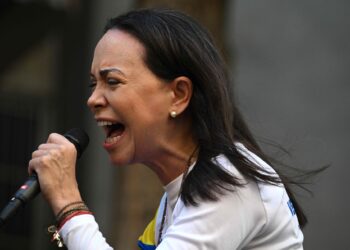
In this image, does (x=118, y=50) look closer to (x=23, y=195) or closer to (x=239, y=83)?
(x=23, y=195)

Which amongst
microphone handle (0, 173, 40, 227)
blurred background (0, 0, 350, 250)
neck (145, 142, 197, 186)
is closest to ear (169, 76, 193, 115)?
neck (145, 142, 197, 186)

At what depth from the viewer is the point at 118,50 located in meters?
3.28

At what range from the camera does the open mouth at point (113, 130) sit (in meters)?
3.30

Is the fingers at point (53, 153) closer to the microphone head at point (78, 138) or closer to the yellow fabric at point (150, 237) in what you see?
the microphone head at point (78, 138)

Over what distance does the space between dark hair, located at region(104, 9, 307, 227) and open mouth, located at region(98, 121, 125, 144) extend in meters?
0.22

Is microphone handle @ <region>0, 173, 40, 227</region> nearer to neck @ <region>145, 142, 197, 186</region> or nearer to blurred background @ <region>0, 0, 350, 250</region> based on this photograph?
neck @ <region>145, 142, 197, 186</region>

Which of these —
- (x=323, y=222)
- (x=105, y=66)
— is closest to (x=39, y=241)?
(x=323, y=222)

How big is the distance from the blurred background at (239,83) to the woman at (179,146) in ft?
18.6

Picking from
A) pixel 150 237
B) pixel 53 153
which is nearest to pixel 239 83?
pixel 150 237

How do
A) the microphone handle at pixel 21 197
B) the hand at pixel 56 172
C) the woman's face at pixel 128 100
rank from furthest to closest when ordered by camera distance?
the woman's face at pixel 128 100 → the hand at pixel 56 172 → the microphone handle at pixel 21 197

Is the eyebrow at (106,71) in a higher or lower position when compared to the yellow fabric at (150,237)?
higher

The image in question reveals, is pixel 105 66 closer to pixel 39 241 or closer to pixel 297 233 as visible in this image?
pixel 297 233

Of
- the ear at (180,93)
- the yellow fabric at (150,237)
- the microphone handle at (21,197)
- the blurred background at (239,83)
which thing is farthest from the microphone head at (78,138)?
the blurred background at (239,83)

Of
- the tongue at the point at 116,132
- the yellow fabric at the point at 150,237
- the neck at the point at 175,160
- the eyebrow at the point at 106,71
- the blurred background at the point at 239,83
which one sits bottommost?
the blurred background at the point at 239,83
